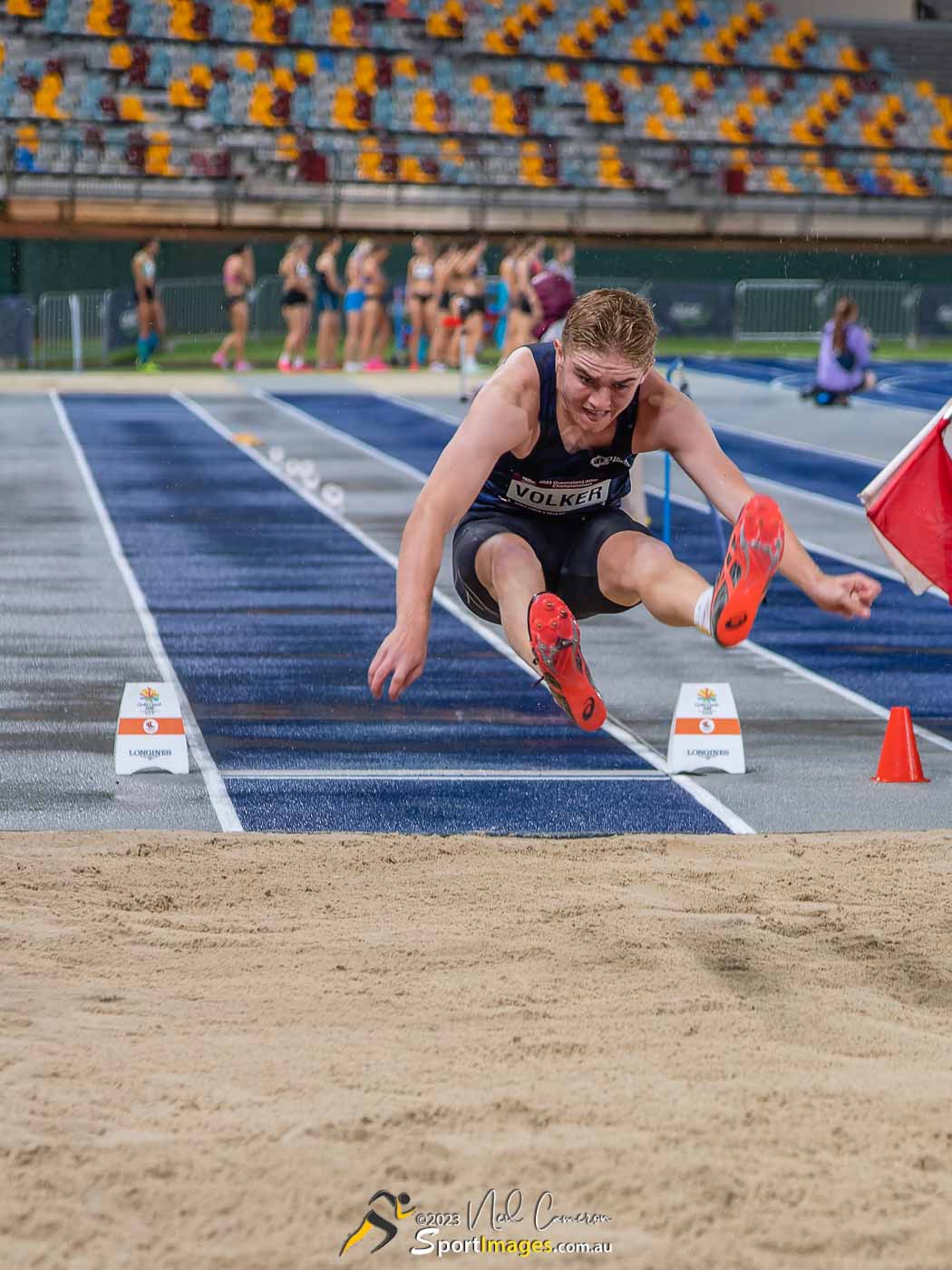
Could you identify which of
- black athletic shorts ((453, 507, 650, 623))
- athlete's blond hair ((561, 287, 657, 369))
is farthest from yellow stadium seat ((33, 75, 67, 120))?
athlete's blond hair ((561, 287, 657, 369))

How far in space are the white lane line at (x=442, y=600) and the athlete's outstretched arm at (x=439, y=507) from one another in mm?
2499

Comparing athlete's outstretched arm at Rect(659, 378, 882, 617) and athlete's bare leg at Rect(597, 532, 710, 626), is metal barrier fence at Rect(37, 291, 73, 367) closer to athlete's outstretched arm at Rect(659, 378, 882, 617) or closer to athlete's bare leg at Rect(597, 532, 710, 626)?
athlete's bare leg at Rect(597, 532, 710, 626)

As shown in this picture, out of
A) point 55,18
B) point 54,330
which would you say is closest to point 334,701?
point 54,330

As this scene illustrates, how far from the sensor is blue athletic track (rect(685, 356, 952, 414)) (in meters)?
24.5

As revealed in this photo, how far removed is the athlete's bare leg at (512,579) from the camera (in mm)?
5238

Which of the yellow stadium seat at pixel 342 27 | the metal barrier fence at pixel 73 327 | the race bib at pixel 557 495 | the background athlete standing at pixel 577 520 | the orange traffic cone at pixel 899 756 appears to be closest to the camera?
the background athlete standing at pixel 577 520

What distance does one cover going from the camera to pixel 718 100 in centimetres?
3462

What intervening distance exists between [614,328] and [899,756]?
3.40 meters

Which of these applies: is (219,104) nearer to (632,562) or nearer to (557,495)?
(557,495)

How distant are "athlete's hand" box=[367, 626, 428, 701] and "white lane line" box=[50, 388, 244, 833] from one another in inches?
102

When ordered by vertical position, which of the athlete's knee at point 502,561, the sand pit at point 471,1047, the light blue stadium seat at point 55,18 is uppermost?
the light blue stadium seat at point 55,18

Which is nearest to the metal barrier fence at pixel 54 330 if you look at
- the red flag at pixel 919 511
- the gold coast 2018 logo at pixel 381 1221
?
the red flag at pixel 919 511

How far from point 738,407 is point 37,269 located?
11.2 metres

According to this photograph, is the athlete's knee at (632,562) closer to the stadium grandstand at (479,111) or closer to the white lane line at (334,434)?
the white lane line at (334,434)
